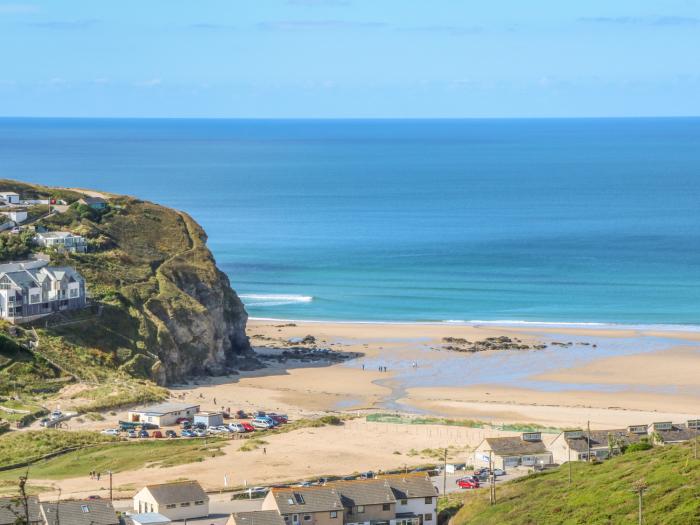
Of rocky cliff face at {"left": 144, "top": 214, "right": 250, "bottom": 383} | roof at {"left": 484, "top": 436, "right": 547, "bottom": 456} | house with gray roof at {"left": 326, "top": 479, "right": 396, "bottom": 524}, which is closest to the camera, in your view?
house with gray roof at {"left": 326, "top": 479, "right": 396, "bottom": 524}

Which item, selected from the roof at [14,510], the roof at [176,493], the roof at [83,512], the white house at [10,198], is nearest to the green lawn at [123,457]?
the roof at [176,493]

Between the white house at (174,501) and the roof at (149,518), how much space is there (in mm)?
319

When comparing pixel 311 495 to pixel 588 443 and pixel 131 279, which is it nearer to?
pixel 588 443

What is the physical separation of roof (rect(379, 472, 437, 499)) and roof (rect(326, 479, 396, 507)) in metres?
0.38

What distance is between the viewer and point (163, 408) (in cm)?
7144

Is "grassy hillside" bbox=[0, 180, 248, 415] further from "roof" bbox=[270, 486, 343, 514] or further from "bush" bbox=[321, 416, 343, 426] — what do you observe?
"roof" bbox=[270, 486, 343, 514]

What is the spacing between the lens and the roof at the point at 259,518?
4472 cm

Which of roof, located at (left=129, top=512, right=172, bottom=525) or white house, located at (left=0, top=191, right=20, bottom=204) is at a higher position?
white house, located at (left=0, top=191, right=20, bottom=204)

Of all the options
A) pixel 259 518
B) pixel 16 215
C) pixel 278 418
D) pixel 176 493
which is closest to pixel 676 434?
pixel 278 418

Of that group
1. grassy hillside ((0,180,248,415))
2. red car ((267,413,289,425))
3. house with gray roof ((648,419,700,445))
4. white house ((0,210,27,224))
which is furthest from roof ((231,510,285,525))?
white house ((0,210,27,224))

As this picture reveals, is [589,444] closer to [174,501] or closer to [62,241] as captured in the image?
[174,501]

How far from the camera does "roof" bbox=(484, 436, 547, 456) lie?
60497 mm

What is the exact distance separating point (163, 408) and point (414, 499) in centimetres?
2609

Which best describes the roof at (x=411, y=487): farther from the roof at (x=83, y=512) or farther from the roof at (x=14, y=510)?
the roof at (x=14, y=510)
